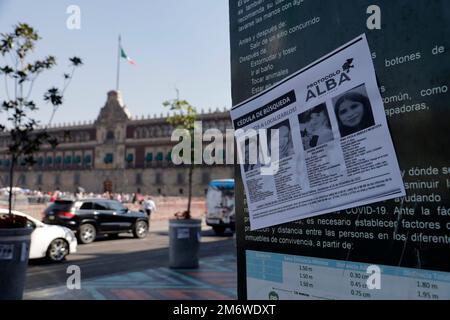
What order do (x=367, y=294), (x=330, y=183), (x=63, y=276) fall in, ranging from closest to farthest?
(x=367, y=294) → (x=330, y=183) → (x=63, y=276)

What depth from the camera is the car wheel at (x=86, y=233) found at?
606 inches

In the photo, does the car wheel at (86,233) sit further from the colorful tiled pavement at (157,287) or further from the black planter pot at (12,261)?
the black planter pot at (12,261)

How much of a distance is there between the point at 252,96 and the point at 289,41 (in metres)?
0.34

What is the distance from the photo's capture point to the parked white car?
1082cm

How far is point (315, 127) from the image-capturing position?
1769mm

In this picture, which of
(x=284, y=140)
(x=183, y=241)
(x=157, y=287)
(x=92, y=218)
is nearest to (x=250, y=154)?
(x=284, y=140)

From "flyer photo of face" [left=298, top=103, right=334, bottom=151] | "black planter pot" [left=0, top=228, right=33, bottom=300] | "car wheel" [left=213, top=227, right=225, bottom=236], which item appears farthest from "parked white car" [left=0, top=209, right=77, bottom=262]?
"flyer photo of face" [left=298, top=103, right=334, bottom=151]

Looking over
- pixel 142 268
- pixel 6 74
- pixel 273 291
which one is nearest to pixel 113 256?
pixel 142 268

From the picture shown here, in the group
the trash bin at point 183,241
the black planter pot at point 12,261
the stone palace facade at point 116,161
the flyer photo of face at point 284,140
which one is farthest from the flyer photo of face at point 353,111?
the stone palace facade at point 116,161

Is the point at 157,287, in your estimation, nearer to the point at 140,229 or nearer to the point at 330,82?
the point at 330,82

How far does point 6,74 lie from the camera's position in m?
6.82

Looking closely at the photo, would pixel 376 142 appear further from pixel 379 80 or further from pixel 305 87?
pixel 305 87

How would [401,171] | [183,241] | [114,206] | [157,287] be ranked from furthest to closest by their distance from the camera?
[114,206] < [183,241] < [157,287] < [401,171]

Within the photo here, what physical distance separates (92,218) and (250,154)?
15.1 meters
